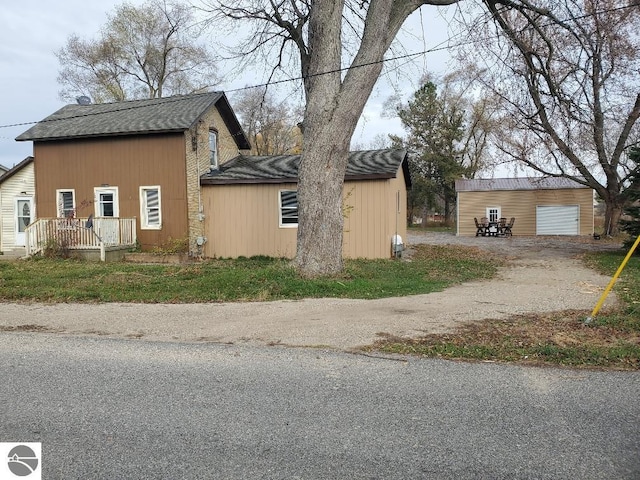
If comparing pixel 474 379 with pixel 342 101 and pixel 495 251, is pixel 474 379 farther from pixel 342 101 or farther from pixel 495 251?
pixel 495 251

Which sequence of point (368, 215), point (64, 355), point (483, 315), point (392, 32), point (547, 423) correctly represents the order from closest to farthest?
point (547, 423), point (64, 355), point (483, 315), point (392, 32), point (368, 215)

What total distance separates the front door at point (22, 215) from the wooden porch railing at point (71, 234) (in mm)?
4751

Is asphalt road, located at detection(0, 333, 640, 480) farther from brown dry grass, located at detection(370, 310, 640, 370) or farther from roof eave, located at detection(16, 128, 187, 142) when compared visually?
roof eave, located at detection(16, 128, 187, 142)

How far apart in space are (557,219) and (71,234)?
1191 inches

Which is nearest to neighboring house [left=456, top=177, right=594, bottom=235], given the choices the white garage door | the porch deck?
the white garage door

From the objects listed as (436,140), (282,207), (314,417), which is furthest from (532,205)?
(314,417)

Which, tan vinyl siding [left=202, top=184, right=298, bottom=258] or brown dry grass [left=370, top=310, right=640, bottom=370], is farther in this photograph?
tan vinyl siding [left=202, top=184, right=298, bottom=258]

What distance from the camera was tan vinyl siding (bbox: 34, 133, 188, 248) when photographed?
17125 mm

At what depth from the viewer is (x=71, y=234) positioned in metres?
16.3

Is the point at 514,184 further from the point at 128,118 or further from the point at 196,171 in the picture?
the point at 128,118

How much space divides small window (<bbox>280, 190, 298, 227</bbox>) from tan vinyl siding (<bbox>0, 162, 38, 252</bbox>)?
10756 millimetres

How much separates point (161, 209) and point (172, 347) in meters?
12.5

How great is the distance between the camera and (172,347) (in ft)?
19.0

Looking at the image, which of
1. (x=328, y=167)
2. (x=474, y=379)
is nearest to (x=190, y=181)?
(x=328, y=167)
